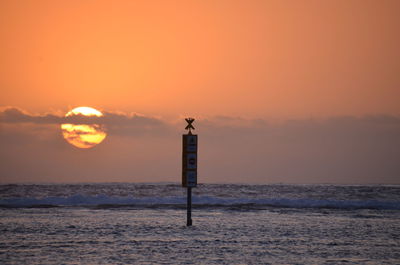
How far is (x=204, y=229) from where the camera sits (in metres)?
18.7

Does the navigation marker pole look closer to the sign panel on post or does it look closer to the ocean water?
the sign panel on post

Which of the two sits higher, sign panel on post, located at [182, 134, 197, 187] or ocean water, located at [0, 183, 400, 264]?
sign panel on post, located at [182, 134, 197, 187]

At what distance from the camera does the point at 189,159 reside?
20766 millimetres

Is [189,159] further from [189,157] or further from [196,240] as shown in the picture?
[196,240]

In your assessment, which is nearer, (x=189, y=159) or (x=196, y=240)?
(x=196, y=240)

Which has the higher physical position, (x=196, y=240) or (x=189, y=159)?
(x=189, y=159)

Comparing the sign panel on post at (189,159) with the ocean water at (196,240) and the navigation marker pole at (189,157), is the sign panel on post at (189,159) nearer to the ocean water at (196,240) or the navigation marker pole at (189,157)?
the navigation marker pole at (189,157)

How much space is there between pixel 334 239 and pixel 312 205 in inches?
784

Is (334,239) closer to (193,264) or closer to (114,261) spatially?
(193,264)

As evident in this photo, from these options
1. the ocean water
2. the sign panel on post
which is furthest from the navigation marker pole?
the ocean water

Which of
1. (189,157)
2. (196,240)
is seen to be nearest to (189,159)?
(189,157)

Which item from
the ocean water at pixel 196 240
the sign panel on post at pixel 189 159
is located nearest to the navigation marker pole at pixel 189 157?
the sign panel on post at pixel 189 159

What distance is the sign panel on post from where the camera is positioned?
20.7 meters

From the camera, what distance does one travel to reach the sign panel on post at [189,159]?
20.7m
